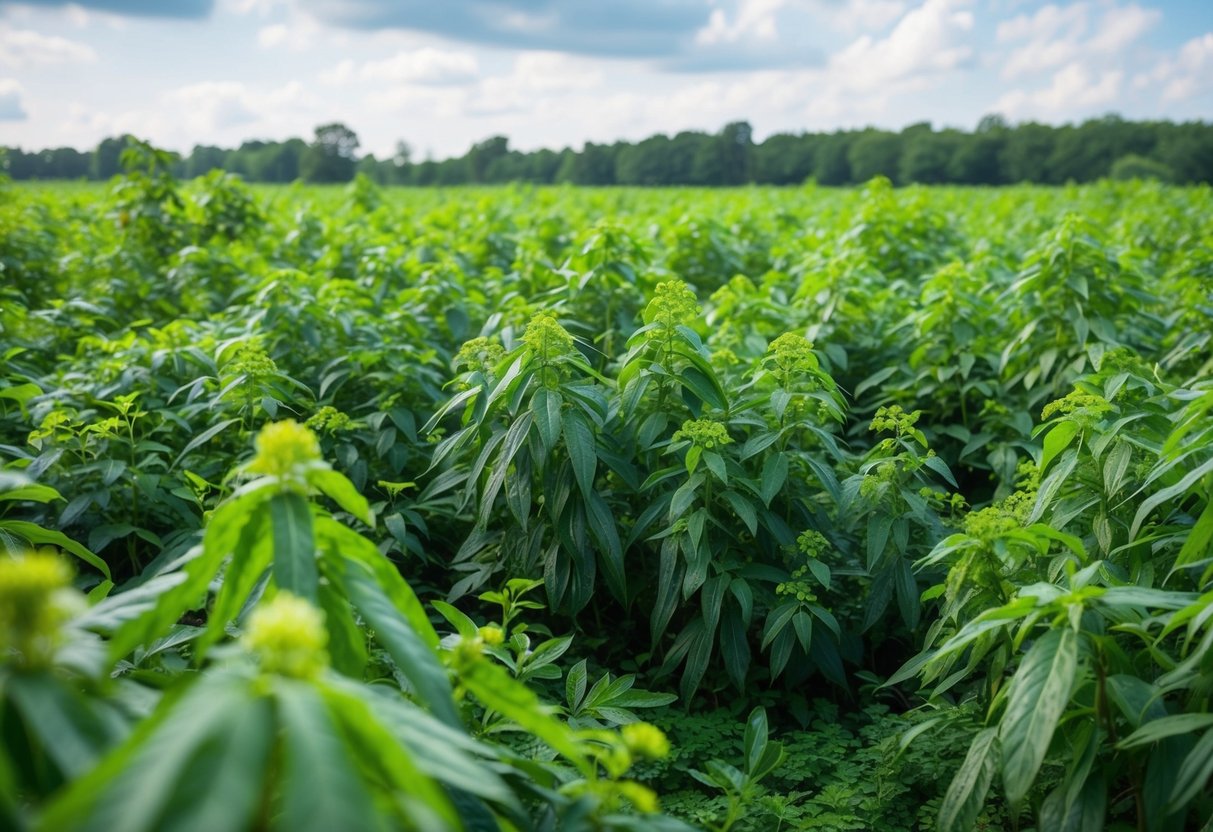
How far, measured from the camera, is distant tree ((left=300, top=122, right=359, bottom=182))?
3628 cm

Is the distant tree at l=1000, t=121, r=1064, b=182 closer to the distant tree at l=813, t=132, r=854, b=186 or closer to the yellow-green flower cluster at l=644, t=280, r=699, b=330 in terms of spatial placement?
the distant tree at l=813, t=132, r=854, b=186

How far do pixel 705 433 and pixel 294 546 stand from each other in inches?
67.1

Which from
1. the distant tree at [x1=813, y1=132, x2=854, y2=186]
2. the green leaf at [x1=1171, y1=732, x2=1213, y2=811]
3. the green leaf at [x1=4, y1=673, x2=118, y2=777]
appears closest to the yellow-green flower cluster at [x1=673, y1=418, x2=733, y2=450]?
the green leaf at [x1=1171, y1=732, x2=1213, y2=811]

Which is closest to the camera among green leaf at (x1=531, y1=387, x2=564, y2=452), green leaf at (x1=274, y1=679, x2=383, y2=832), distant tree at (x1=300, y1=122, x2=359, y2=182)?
green leaf at (x1=274, y1=679, x2=383, y2=832)

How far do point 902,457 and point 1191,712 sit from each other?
123 centimetres

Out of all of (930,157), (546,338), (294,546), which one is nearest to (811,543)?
(546,338)

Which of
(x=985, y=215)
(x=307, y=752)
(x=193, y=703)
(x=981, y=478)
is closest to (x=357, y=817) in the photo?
(x=307, y=752)

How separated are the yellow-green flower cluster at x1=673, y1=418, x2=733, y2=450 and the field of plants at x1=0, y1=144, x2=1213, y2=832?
0.05ft

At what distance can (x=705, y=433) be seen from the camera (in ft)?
9.12

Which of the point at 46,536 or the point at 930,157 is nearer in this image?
the point at 46,536

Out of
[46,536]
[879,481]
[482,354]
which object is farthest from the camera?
[482,354]

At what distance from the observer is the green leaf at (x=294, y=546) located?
1.24 metres

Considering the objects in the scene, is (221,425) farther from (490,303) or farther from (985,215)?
(985,215)

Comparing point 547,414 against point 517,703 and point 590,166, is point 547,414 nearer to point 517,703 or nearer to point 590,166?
point 517,703
